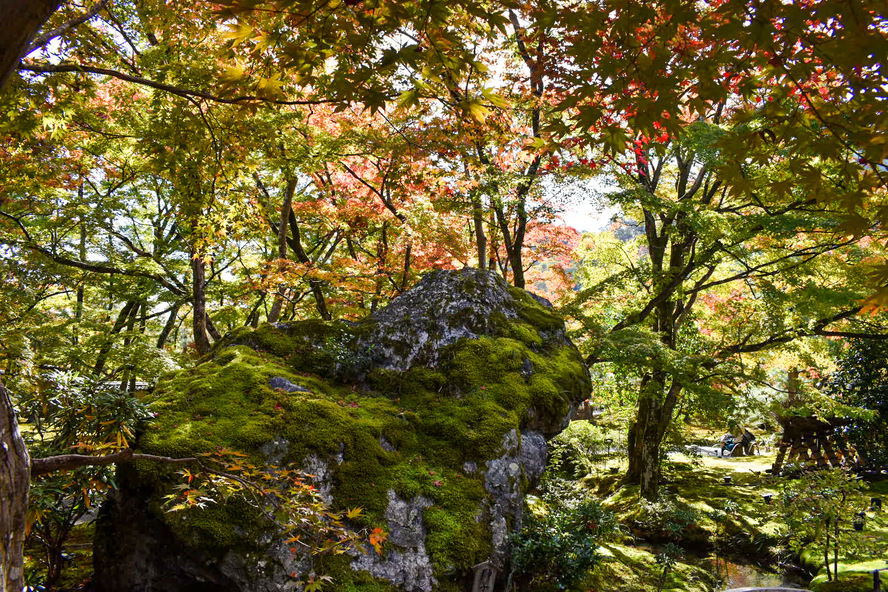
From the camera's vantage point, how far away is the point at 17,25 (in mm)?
1174

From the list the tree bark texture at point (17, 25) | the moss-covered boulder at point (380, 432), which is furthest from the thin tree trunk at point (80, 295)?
the tree bark texture at point (17, 25)

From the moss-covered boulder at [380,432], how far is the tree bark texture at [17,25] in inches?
119

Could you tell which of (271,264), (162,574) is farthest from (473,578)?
(271,264)

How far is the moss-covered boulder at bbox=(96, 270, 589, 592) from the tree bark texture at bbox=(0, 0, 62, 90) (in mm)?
3015

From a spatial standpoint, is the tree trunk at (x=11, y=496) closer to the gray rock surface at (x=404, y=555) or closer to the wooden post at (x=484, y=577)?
the gray rock surface at (x=404, y=555)

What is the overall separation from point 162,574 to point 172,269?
868 cm

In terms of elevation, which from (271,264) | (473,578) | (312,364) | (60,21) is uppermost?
(60,21)

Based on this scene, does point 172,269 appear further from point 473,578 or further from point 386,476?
point 473,578

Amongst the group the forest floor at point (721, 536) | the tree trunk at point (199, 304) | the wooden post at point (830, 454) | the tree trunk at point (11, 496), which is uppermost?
the tree trunk at point (199, 304)

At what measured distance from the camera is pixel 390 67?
7.13 ft

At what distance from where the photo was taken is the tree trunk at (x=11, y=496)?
1.34m

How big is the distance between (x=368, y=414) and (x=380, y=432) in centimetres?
30

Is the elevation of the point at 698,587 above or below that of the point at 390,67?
below

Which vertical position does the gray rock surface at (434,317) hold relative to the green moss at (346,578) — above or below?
above
